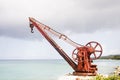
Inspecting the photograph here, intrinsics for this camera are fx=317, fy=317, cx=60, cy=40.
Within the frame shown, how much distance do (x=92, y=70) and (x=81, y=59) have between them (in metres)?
1.60

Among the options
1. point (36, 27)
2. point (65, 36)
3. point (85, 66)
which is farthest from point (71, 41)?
point (36, 27)

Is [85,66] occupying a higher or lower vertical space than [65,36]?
lower

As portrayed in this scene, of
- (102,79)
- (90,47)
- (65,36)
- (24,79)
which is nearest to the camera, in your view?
(102,79)

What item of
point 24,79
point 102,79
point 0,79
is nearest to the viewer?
point 102,79

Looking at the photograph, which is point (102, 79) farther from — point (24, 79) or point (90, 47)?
point (24, 79)

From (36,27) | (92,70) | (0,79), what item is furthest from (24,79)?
(92,70)

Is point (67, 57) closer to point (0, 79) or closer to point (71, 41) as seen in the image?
point (71, 41)

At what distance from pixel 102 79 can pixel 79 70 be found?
1779cm

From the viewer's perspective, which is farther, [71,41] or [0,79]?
[0,79]

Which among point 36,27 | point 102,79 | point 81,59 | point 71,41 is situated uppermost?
point 36,27

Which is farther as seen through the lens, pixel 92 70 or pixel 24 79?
pixel 24 79

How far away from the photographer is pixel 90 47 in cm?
2912

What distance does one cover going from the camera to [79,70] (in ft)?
99.2

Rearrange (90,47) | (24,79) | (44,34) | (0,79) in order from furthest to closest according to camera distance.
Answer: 1. (0,79)
2. (24,79)
3. (44,34)
4. (90,47)
